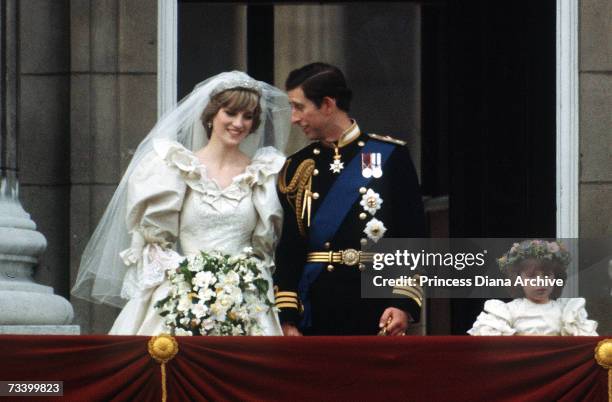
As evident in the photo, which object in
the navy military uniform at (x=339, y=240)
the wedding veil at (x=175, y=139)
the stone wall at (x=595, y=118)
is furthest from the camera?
the stone wall at (x=595, y=118)

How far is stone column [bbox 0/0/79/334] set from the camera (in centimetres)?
915

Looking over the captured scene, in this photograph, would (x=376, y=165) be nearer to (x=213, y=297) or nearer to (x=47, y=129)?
(x=213, y=297)

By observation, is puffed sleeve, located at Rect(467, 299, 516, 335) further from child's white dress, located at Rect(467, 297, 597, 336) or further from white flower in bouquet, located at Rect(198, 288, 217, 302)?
white flower in bouquet, located at Rect(198, 288, 217, 302)

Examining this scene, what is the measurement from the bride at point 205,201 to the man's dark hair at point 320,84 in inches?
10.5

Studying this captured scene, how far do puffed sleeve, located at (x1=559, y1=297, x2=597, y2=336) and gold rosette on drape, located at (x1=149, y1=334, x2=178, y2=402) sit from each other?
2.14m

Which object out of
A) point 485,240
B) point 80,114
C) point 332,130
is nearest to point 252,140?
point 332,130

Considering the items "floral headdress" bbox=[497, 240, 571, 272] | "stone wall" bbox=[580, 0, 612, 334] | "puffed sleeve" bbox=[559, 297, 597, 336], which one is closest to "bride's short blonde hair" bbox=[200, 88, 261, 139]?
"floral headdress" bbox=[497, 240, 571, 272]

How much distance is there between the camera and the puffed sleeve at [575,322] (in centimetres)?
916

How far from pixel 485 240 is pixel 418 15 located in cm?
165

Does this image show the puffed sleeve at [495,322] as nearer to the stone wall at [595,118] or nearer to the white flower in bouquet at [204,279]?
the white flower in bouquet at [204,279]

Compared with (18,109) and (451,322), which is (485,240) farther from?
(18,109)

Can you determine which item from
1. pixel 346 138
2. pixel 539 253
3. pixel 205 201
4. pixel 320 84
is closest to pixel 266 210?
pixel 205 201

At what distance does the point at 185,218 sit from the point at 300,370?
1719mm

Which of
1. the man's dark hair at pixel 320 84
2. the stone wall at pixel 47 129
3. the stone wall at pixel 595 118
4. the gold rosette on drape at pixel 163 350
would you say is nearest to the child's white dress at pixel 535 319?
the man's dark hair at pixel 320 84
